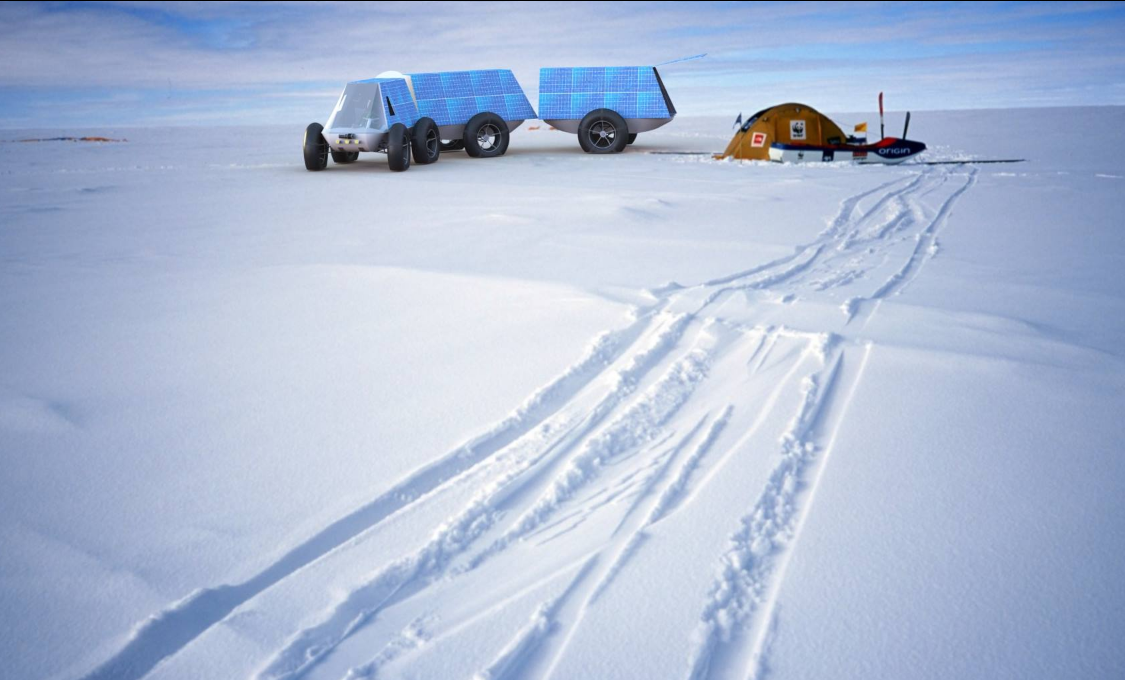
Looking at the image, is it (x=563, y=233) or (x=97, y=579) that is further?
(x=563, y=233)

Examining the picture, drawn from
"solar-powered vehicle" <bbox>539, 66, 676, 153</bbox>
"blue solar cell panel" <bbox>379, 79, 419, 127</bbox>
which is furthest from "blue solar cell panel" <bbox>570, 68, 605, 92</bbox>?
"blue solar cell panel" <bbox>379, 79, 419, 127</bbox>

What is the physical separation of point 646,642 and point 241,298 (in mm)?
3279

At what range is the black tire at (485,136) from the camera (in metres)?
13.0

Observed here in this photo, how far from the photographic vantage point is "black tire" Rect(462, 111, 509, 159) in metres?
13.0

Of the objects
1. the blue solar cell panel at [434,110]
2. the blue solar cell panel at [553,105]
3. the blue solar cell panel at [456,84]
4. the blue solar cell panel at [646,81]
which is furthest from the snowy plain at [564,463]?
the blue solar cell panel at [646,81]

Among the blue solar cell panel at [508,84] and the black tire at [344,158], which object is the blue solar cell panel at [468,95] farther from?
the black tire at [344,158]

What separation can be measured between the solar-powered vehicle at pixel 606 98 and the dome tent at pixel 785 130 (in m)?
2.21

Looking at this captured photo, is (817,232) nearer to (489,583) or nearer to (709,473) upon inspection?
(709,473)

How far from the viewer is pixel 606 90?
1380cm

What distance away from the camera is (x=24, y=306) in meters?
3.84

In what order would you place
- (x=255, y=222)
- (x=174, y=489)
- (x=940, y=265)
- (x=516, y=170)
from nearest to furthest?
(x=174, y=489), (x=940, y=265), (x=255, y=222), (x=516, y=170)

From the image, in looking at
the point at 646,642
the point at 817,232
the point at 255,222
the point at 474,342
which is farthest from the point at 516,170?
the point at 646,642

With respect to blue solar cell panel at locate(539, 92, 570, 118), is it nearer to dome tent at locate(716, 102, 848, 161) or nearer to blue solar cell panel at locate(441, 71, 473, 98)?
blue solar cell panel at locate(441, 71, 473, 98)

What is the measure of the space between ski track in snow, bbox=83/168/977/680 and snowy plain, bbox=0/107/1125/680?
11mm
